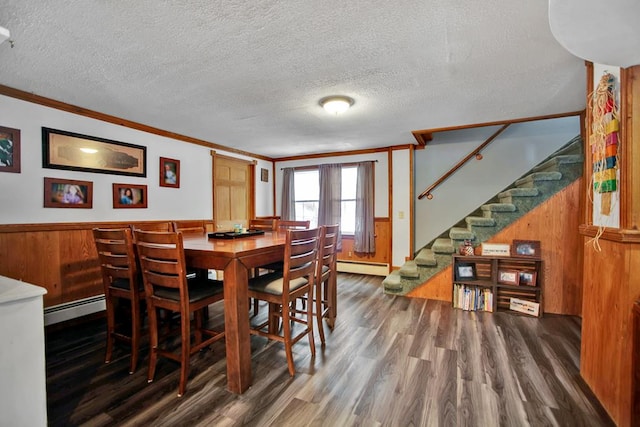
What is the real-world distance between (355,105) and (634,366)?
267 centimetres

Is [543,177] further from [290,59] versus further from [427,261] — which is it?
[290,59]

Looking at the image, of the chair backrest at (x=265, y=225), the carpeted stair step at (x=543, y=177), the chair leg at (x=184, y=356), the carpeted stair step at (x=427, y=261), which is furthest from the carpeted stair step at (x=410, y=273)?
the chair leg at (x=184, y=356)

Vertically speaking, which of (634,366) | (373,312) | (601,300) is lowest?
(373,312)

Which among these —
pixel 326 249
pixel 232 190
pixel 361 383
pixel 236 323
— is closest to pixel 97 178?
pixel 232 190

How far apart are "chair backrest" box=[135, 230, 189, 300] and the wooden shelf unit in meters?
3.05

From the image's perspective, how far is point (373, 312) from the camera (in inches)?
125

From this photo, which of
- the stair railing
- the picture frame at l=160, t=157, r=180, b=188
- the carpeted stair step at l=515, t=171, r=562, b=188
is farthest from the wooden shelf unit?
the picture frame at l=160, t=157, r=180, b=188

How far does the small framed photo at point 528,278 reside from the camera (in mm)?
3180

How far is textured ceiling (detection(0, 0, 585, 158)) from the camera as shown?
1.51m

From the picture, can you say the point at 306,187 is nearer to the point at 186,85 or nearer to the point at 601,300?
the point at 186,85

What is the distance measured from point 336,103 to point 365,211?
251 cm

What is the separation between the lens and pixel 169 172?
3.83 meters

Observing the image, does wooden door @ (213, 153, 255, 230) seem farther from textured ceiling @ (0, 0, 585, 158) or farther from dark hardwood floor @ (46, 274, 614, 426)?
dark hardwood floor @ (46, 274, 614, 426)

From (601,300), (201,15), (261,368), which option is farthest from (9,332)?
(601,300)
